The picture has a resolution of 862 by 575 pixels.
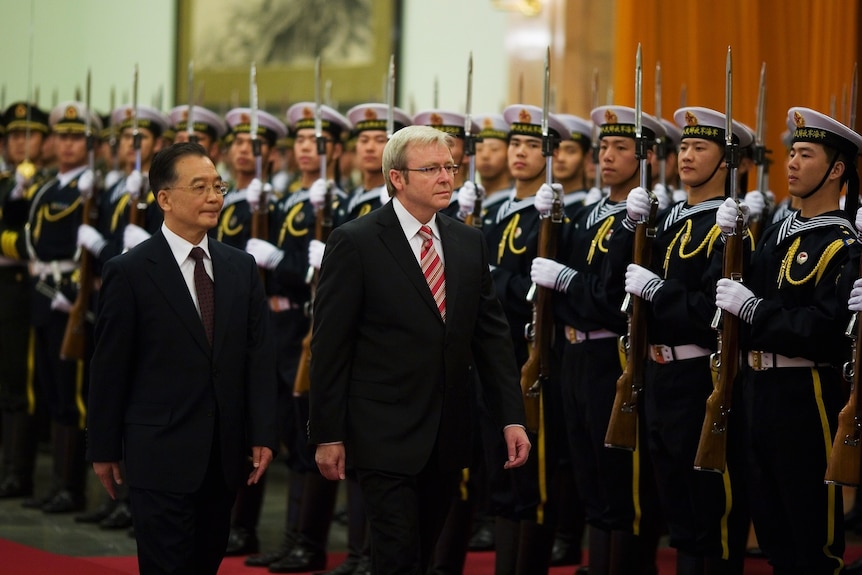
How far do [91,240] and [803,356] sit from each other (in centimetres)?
365

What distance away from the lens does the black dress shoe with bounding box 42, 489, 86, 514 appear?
6926 millimetres

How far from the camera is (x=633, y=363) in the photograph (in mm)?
4828

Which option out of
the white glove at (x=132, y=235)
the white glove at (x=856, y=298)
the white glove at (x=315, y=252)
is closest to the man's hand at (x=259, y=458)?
the white glove at (x=856, y=298)

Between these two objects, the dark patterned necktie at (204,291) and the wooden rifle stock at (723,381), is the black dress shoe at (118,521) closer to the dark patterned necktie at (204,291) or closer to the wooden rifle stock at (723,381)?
the dark patterned necktie at (204,291)

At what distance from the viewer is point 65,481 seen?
6.97 meters

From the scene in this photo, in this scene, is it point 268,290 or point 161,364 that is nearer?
point 161,364

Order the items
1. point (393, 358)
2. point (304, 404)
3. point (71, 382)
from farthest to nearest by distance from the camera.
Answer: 1. point (71, 382)
2. point (304, 404)
3. point (393, 358)

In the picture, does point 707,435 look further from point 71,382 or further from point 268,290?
point 71,382

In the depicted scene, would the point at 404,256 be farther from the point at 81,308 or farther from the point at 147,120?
the point at 147,120

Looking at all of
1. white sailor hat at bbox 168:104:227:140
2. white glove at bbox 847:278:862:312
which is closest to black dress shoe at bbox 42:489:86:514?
white sailor hat at bbox 168:104:227:140

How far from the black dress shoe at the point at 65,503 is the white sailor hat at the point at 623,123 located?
3.23 metres

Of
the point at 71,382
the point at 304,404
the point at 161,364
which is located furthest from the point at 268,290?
the point at 161,364

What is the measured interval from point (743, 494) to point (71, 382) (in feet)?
11.5

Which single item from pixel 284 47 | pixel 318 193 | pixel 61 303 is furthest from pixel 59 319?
pixel 284 47
